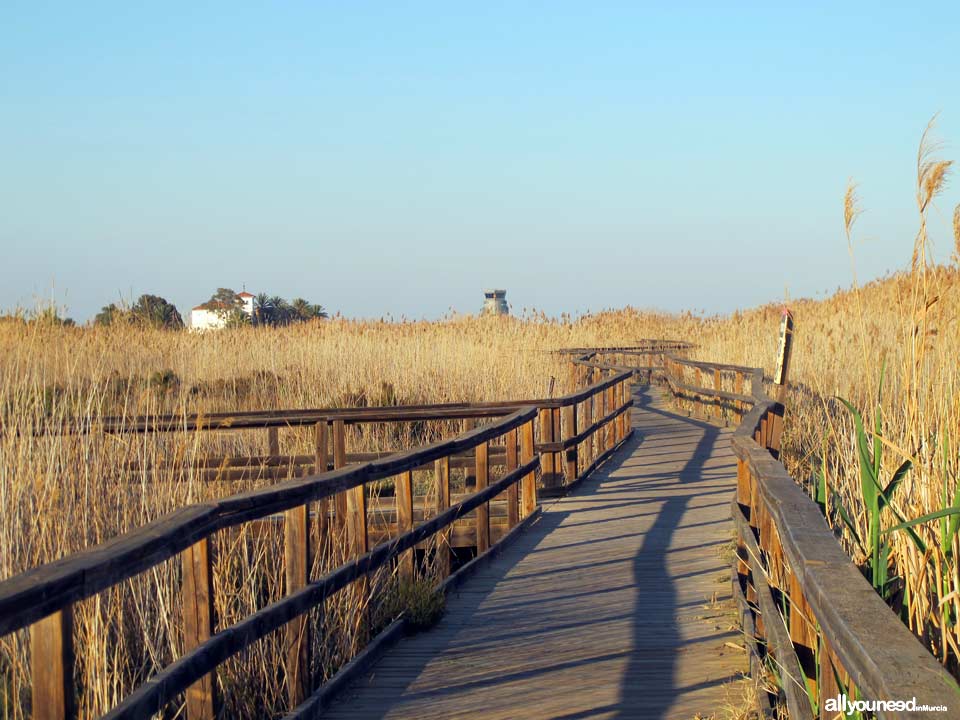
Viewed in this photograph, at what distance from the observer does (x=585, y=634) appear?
5.92m

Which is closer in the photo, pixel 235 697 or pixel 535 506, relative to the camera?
Result: pixel 235 697

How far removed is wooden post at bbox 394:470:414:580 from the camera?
21.5ft

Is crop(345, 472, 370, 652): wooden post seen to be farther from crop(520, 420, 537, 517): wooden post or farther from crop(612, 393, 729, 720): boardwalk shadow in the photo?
crop(520, 420, 537, 517): wooden post

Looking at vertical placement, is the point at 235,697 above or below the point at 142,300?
below

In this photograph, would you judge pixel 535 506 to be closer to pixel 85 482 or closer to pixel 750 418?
pixel 750 418

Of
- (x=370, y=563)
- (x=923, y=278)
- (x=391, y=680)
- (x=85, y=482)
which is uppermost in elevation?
(x=923, y=278)

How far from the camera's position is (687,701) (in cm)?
474

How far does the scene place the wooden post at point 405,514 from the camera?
6.57 meters

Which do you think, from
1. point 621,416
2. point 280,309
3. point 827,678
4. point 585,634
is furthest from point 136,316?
point 280,309

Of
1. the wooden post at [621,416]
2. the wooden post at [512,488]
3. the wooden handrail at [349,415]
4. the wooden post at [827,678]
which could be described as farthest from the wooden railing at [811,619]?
the wooden post at [621,416]

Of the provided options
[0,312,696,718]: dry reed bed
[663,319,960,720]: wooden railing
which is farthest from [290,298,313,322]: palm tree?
[663,319,960,720]: wooden railing

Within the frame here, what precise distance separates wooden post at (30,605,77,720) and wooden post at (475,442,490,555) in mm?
5584

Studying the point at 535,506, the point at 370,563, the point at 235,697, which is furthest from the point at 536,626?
the point at 535,506

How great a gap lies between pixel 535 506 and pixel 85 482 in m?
4.88
